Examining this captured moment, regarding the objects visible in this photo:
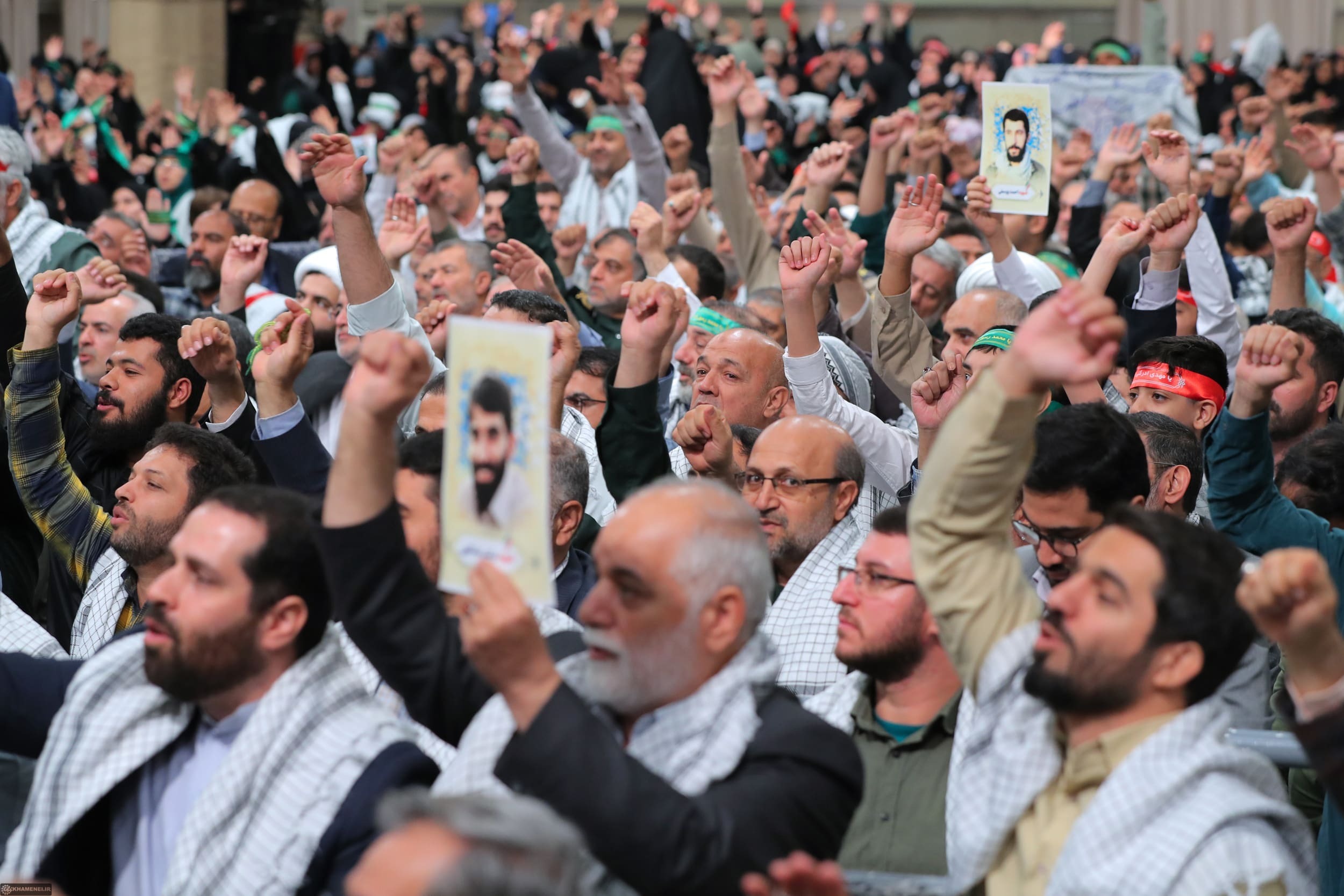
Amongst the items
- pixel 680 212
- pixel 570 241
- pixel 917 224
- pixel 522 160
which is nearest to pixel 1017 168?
pixel 917 224

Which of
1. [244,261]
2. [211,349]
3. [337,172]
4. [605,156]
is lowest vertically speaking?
[605,156]

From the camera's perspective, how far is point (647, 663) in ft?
7.51

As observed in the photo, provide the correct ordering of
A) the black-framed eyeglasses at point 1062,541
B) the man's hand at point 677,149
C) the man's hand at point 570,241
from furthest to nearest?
the man's hand at point 677,149 < the man's hand at point 570,241 < the black-framed eyeglasses at point 1062,541

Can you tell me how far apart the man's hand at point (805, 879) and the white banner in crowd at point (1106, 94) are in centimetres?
879

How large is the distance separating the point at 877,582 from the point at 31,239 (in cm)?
472

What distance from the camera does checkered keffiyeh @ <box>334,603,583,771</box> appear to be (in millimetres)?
2863

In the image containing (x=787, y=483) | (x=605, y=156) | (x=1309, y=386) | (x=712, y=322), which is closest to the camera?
(x=787, y=483)

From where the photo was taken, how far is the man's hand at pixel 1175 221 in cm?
487

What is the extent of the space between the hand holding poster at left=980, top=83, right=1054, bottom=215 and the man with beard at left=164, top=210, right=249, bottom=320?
11.3 feet

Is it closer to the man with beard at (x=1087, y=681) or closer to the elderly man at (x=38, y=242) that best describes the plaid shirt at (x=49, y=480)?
the elderly man at (x=38, y=242)

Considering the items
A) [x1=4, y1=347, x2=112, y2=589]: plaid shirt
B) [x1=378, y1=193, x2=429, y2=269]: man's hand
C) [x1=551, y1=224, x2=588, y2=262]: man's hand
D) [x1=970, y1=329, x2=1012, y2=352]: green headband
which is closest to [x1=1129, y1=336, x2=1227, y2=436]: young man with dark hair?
[x1=970, y1=329, x2=1012, y2=352]: green headband

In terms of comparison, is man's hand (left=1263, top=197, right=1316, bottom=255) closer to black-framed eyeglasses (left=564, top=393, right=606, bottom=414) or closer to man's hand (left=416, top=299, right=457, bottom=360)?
black-framed eyeglasses (left=564, top=393, right=606, bottom=414)

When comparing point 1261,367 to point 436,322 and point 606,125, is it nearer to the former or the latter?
point 436,322

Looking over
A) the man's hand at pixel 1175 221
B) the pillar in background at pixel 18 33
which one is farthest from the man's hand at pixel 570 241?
the pillar in background at pixel 18 33
